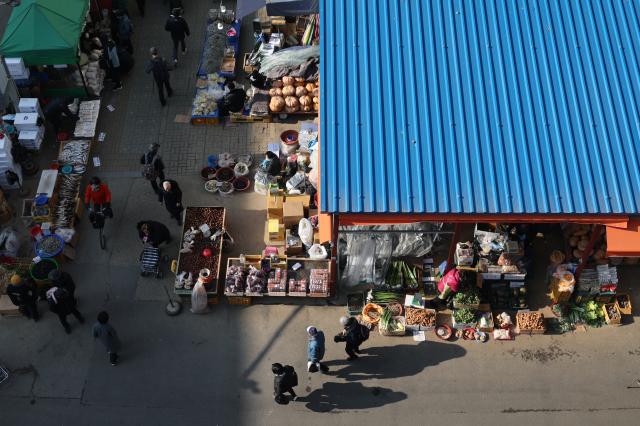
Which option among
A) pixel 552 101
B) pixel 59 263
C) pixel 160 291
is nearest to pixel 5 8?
pixel 59 263

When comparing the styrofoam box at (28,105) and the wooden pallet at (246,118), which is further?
the wooden pallet at (246,118)

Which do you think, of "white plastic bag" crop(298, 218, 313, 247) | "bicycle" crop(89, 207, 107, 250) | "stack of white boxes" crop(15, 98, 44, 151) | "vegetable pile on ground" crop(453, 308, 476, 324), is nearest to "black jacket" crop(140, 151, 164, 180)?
"bicycle" crop(89, 207, 107, 250)

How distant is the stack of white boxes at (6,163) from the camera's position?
18062 mm

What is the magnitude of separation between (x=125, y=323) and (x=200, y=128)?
6.76 meters

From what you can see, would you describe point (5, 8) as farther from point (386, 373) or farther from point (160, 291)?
point (386, 373)

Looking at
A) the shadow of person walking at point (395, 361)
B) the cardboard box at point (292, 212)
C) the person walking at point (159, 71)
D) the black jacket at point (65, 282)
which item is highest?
the person walking at point (159, 71)

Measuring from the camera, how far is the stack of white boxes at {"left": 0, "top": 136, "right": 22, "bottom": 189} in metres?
18.1

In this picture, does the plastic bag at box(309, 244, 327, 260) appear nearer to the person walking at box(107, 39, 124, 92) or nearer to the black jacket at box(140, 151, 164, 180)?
the black jacket at box(140, 151, 164, 180)

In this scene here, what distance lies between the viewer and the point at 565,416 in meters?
14.8

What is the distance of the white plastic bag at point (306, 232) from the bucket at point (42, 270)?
6.04 m

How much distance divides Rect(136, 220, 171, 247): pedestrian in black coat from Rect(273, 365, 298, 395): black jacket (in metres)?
5.10

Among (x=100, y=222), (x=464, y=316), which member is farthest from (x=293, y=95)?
(x=464, y=316)

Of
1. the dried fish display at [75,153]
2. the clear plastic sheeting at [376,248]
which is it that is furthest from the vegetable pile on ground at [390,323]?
the dried fish display at [75,153]

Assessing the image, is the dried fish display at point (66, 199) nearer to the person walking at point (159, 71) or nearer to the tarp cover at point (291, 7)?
the person walking at point (159, 71)
